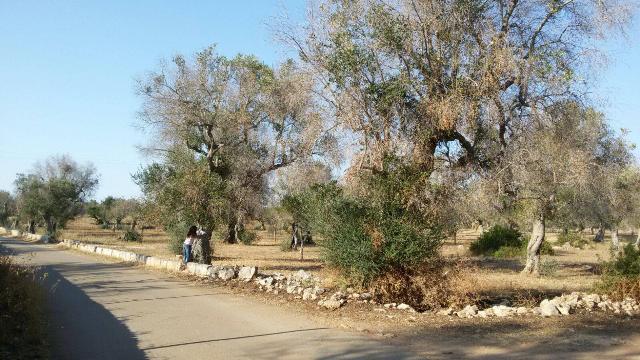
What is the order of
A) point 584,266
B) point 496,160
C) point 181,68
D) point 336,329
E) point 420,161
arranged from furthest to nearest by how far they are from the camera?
point 584,266 → point 181,68 → point 496,160 → point 420,161 → point 336,329

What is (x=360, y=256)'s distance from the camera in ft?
39.4

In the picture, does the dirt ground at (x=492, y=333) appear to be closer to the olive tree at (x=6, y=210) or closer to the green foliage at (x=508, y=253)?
the green foliage at (x=508, y=253)

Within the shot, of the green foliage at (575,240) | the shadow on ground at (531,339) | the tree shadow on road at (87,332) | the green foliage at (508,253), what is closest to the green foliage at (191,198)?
the tree shadow on road at (87,332)

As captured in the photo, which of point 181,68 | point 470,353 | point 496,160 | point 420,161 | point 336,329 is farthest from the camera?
point 181,68

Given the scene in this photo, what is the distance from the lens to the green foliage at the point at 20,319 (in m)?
7.18

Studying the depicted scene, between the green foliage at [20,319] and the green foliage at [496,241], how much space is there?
3032 centimetres

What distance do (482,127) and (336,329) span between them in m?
6.57

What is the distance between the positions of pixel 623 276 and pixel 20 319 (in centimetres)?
1286

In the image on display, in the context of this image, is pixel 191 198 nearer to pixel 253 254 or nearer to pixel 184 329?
pixel 253 254

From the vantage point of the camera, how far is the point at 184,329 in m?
9.27

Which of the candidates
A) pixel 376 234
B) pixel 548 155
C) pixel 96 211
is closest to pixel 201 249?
pixel 376 234

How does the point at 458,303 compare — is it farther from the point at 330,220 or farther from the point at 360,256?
the point at 330,220

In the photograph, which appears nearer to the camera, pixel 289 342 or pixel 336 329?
pixel 289 342

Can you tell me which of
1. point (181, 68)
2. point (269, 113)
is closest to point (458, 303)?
point (269, 113)
